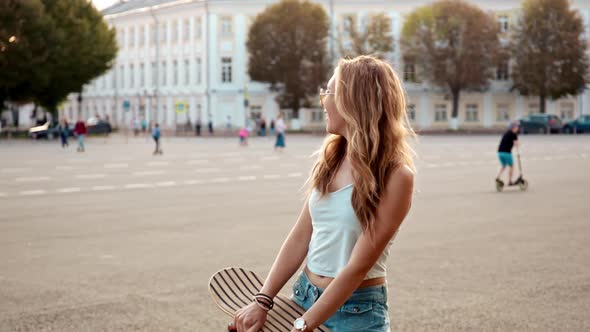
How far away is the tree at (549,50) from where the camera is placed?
87.6m

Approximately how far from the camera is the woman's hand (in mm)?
3619

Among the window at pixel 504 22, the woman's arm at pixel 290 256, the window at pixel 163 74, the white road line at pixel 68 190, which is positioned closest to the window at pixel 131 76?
the window at pixel 163 74

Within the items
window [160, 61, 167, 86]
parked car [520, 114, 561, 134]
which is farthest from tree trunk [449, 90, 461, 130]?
window [160, 61, 167, 86]

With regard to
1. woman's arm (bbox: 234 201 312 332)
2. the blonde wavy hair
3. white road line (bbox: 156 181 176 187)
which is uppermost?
the blonde wavy hair

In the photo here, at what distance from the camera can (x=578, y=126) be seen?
260ft

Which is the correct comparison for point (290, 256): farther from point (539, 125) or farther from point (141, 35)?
point (141, 35)

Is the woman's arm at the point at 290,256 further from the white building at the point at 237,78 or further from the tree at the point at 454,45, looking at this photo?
the white building at the point at 237,78

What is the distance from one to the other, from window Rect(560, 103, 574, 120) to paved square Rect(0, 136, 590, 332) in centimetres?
7766

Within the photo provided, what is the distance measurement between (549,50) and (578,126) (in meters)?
10.8

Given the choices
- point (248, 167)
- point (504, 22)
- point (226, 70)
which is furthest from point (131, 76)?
point (248, 167)

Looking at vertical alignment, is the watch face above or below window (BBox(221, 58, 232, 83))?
below

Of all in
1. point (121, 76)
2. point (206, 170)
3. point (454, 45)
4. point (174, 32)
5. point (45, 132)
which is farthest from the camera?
point (121, 76)

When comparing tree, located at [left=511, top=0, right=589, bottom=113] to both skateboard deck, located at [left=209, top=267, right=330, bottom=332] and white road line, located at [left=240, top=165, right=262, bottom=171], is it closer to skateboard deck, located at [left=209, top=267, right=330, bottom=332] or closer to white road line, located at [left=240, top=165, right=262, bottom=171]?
white road line, located at [left=240, top=165, right=262, bottom=171]

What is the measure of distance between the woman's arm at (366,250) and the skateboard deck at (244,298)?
97 millimetres
